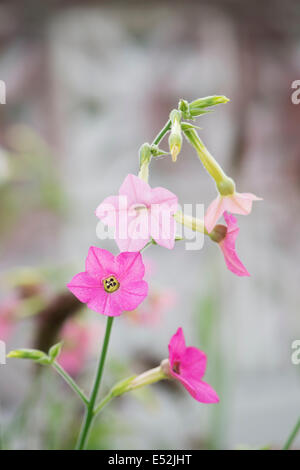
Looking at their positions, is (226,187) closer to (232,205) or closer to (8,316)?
(232,205)

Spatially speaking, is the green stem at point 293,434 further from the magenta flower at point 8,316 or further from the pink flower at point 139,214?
the magenta flower at point 8,316

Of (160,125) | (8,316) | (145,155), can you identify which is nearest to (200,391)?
(145,155)

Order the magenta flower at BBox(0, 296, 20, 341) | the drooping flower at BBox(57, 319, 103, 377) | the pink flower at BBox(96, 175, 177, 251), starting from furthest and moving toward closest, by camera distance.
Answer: the drooping flower at BBox(57, 319, 103, 377)
the magenta flower at BBox(0, 296, 20, 341)
the pink flower at BBox(96, 175, 177, 251)

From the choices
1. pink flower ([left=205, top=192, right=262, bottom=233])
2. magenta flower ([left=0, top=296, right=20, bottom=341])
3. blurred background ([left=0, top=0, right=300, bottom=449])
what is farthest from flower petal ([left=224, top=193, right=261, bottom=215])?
blurred background ([left=0, top=0, right=300, bottom=449])

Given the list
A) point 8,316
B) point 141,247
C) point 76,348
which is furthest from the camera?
point 76,348

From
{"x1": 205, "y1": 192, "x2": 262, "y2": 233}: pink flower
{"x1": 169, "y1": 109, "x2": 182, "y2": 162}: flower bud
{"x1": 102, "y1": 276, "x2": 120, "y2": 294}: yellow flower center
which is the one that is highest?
{"x1": 169, "y1": 109, "x2": 182, "y2": 162}: flower bud

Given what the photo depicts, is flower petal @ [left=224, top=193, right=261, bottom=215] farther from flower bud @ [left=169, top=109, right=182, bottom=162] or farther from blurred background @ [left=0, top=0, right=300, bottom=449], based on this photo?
blurred background @ [left=0, top=0, right=300, bottom=449]
